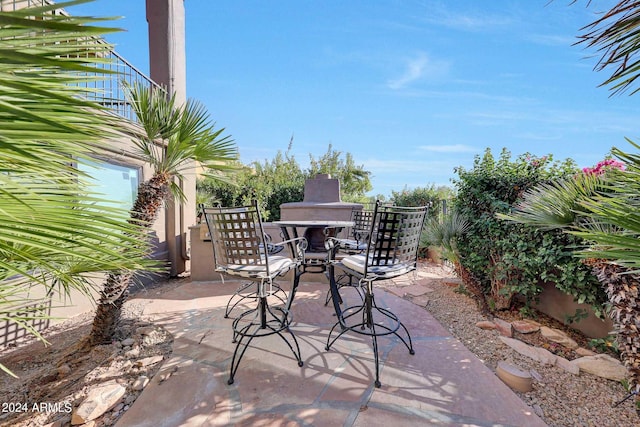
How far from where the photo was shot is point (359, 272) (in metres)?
2.21

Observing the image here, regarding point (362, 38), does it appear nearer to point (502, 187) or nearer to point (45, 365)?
point (502, 187)

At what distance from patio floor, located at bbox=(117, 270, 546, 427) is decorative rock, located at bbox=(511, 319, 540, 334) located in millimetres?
885

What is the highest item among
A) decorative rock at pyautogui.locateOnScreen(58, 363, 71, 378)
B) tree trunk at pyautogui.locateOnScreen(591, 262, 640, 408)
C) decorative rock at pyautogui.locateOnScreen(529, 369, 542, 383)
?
tree trunk at pyautogui.locateOnScreen(591, 262, 640, 408)

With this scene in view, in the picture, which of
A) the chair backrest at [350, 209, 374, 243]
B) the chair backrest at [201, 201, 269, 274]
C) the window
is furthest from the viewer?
the chair backrest at [350, 209, 374, 243]

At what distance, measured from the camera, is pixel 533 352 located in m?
2.45

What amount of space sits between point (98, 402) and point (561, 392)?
3.12m

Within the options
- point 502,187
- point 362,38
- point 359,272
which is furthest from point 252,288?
point 362,38

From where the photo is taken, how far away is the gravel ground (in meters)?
1.75

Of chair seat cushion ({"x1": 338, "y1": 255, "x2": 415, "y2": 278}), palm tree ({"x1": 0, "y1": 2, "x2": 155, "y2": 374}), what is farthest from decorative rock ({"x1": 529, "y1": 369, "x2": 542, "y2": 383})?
palm tree ({"x1": 0, "y1": 2, "x2": 155, "y2": 374})

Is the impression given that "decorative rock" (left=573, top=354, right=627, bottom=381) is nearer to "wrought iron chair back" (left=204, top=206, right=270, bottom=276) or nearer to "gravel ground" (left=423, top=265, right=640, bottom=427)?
"gravel ground" (left=423, top=265, right=640, bottom=427)

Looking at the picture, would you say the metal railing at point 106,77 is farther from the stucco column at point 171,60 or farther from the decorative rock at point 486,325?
the decorative rock at point 486,325

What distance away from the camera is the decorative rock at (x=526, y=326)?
2.91m

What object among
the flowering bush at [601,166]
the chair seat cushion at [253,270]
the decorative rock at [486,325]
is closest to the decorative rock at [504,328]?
the decorative rock at [486,325]

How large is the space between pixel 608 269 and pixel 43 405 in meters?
3.94
